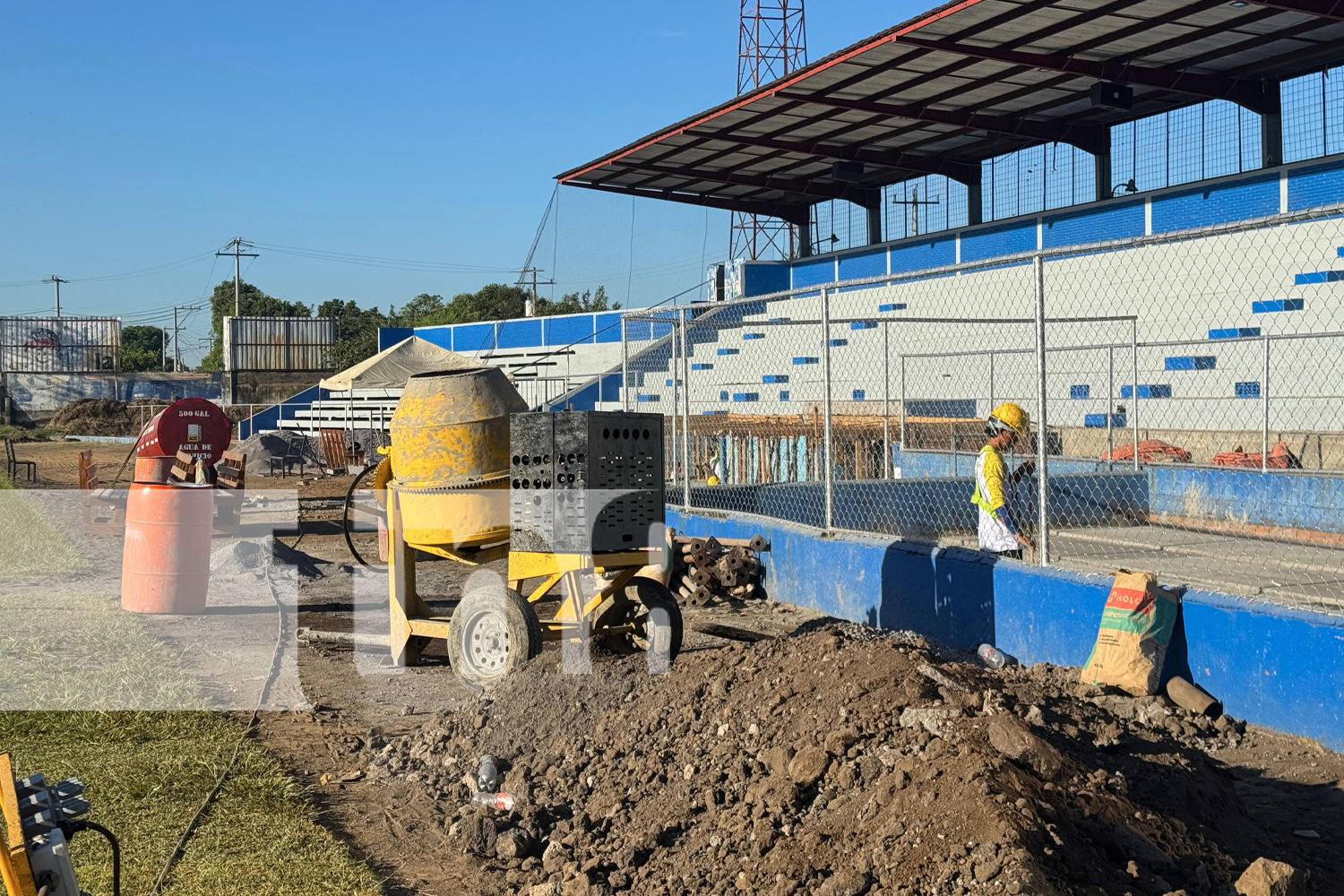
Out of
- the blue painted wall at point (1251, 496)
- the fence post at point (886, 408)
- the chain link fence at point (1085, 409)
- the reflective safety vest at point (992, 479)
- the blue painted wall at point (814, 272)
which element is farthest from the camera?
the blue painted wall at point (814, 272)

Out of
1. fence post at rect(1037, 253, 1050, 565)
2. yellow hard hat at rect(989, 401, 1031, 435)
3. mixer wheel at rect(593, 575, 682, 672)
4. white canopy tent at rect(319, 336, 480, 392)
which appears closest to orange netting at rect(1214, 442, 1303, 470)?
yellow hard hat at rect(989, 401, 1031, 435)

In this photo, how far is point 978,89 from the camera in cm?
2319

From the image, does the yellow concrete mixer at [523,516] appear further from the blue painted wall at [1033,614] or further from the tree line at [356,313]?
the tree line at [356,313]

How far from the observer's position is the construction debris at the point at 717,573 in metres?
10.8

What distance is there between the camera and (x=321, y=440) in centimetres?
3081

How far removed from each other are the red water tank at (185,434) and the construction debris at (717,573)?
4.38 m

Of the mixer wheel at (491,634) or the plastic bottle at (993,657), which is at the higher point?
the mixer wheel at (491,634)

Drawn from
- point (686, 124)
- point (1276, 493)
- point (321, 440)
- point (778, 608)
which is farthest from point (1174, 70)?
point (321, 440)

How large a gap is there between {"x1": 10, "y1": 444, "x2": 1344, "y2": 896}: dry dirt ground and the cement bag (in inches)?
6.4

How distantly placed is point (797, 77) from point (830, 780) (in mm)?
20422

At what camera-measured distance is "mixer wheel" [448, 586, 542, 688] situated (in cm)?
678

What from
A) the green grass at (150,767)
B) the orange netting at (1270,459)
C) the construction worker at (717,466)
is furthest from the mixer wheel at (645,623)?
the construction worker at (717,466)

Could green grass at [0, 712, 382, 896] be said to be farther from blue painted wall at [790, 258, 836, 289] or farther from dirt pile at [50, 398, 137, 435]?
dirt pile at [50, 398, 137, 435]

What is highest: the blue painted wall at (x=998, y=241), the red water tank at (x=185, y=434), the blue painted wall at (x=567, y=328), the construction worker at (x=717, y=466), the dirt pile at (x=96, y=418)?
the blue painted wall at (x=998, y=241)
